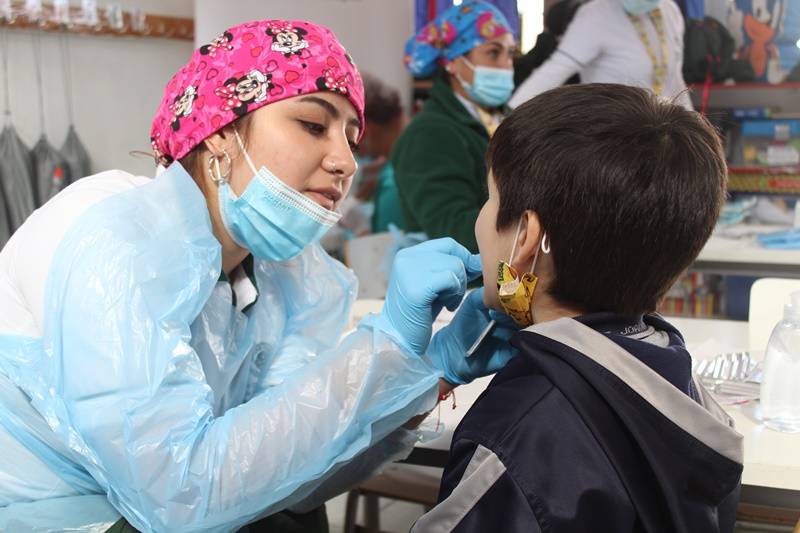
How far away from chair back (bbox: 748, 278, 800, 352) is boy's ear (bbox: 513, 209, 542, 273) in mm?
A: 955

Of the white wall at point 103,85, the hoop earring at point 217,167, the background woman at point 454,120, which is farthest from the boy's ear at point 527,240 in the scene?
the white wall at point 103,85

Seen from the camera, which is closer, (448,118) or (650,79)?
(448,118)

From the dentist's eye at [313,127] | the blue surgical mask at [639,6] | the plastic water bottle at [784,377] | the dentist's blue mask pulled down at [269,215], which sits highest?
the blue surgical mask at [639,6]

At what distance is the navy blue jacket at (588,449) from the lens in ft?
2.77

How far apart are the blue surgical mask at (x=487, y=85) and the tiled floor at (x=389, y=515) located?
1544mm

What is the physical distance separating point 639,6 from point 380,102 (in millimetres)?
1244

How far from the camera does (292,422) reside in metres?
1.02

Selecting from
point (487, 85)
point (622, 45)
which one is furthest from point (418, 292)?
point (622, 45)

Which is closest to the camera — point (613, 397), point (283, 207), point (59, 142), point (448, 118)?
point (613, 397)

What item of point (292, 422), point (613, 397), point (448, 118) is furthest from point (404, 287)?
point (448, 118)

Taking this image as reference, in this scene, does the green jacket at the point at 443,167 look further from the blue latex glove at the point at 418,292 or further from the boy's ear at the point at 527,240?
the boy's ear at the point at 527,240

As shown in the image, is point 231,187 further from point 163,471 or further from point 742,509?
point 742,509

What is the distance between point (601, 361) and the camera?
861 millimetres

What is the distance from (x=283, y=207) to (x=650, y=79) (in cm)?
255
